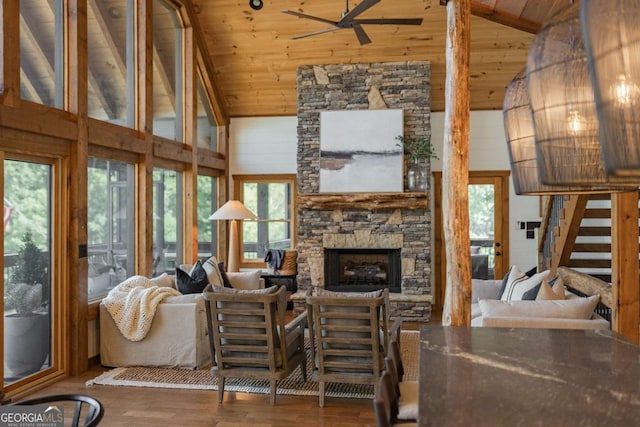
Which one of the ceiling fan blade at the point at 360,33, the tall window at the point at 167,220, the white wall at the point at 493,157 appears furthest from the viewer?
the white wall at the point at 493,157

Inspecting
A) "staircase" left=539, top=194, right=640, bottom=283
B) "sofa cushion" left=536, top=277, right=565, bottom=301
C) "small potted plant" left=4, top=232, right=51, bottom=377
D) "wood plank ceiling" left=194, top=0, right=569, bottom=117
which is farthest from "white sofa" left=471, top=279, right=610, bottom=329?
"wood plank ceiling" left=194, top=0, right=569, bottom=117

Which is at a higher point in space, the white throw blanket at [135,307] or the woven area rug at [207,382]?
A: the white throw blanket at [135,307]

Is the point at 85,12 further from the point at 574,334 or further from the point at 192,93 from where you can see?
the point at 574,334

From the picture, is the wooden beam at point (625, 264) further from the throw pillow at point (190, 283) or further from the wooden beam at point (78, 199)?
the wooden beam at point (78, 199)

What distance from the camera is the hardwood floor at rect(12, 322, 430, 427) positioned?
4.21m

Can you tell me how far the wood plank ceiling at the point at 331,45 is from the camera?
791cm

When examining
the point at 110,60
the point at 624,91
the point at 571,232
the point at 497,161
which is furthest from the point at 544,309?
the point at 110,60

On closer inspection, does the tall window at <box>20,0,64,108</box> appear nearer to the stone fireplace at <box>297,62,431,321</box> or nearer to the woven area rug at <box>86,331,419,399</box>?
the woven area rug at <box>86,331,419,399</box>

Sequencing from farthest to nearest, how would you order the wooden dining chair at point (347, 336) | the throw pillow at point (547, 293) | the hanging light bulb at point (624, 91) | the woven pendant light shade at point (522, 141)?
the throw pillow at point (547, 293), the wooden dining chair at point (347, 336), the woven pendant light shade at point (522, 141), the hanging light bulb at point (624, 91)

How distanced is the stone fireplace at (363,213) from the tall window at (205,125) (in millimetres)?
1574

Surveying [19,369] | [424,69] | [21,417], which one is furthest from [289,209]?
[21,417]

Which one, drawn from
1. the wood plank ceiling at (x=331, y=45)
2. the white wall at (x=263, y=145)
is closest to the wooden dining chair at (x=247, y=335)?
the wood plank ceiling at (x=331, y=45)

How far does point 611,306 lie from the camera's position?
4.67 meters
